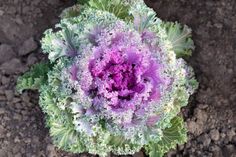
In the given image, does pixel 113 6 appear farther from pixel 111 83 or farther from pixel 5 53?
pixel 5 53

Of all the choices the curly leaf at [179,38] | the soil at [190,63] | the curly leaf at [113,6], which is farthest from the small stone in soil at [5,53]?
the curly leaf at [179,38]

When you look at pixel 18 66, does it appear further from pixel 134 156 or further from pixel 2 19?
pixel 134 156

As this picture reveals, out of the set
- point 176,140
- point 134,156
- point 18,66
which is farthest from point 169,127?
point 18,66

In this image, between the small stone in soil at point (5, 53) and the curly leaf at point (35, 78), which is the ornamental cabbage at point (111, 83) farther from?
the small stone in soil at point (5, 53)

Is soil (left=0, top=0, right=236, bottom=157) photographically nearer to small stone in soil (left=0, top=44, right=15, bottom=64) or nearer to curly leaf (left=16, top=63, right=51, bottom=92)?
small stone in soil (left=0, top=44, right=15, bottom=64)

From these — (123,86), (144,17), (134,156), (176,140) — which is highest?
(144,17)

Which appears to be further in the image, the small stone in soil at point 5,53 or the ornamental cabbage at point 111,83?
the small stone in soil at point 5,53

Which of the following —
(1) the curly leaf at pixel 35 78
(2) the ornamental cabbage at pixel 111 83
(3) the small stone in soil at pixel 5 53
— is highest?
(2) the ornamental cabbage at pixel 111 83
